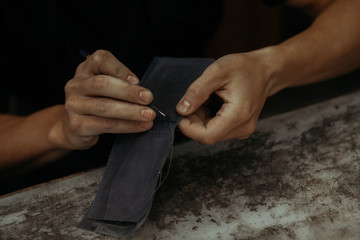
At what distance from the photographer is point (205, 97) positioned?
87 centimetres

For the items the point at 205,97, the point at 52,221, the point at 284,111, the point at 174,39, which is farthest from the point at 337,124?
the point at 52,221

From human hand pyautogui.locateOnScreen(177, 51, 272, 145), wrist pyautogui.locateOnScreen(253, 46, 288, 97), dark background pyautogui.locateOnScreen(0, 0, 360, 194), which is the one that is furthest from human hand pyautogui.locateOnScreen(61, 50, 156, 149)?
dark background pyautogui.locateOnScreen(0, 0, 360, 194)

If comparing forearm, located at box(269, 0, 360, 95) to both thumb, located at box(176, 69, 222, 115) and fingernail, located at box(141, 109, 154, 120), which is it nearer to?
thumb, located at box(176, 69, 222, 115)

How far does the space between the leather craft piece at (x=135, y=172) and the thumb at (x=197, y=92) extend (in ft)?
0.14

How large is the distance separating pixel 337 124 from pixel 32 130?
3.56ft

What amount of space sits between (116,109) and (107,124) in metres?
0.07

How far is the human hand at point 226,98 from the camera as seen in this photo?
2.83 ft

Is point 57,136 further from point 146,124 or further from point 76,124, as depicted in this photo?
point 146,124

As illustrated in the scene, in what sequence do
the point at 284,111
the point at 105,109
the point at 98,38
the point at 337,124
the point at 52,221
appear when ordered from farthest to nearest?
the point at 98,38
the point at 284,111
the point at 337,124
the point at 52,221
the point at 105,109

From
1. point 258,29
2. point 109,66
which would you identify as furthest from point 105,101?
Result: point 258,29

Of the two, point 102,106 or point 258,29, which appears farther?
point 258,29

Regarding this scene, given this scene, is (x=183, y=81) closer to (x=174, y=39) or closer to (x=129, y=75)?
(x=129, y=75)

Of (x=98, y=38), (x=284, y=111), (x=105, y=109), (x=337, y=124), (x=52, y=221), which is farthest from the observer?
(x=98, y=38)

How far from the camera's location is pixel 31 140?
118 cm
